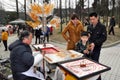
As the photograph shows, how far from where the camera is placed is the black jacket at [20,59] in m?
4.01

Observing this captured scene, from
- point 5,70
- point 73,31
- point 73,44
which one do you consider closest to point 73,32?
point 73,31

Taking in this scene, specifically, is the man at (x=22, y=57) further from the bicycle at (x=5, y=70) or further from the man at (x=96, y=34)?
the man at (x=96, y=34)

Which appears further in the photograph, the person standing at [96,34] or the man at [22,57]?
the person standing at [96,34]

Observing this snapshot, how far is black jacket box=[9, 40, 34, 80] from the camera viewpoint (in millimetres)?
4008

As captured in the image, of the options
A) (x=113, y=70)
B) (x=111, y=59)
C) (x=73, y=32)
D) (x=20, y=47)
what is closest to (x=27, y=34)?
(x=20, y=47)

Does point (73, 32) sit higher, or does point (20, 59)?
point (73, 32)

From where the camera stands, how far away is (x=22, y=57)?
13.2 ft

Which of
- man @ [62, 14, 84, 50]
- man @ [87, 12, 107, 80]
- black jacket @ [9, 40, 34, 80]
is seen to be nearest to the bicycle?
black jacket @ [9, 40, 34, 80]

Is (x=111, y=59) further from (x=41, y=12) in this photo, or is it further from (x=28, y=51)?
(x=28, y=51)

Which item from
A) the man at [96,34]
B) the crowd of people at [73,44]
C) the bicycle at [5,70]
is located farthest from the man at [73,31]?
the bicycle at [5,70]

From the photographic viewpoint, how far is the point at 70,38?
21.4ft

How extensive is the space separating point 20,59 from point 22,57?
0.08 metres

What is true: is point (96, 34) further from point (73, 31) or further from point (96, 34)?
point (73, 31)

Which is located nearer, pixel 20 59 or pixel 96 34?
pixel 20 59
